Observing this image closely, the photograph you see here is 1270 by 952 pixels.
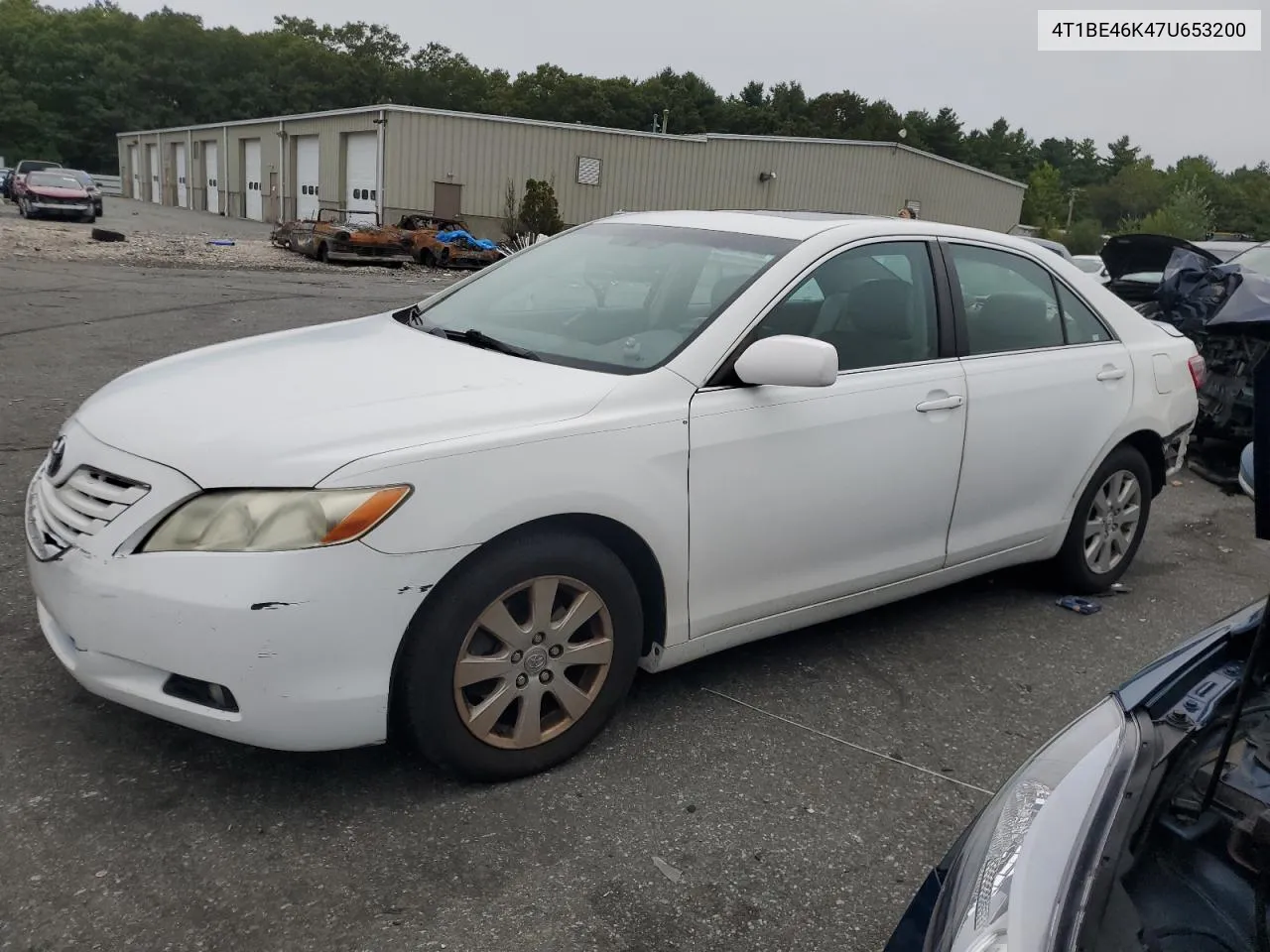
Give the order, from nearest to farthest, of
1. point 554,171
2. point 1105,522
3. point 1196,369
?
point 1105,522
point 1196,369
point 554,171

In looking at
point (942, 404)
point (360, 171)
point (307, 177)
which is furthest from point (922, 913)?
point (307, 177)

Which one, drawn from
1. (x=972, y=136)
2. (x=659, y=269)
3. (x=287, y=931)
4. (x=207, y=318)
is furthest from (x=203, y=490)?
(x=972, y=136)

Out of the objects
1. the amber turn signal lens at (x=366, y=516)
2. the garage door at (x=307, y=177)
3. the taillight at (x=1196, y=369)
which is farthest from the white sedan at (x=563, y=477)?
the garage door at (x=307, y=177)

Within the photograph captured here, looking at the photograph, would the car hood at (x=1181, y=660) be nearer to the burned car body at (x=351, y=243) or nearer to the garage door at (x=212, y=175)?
the burned car body at (x=351, y=243)

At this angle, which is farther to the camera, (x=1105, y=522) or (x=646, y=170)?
(x=646, y=170)

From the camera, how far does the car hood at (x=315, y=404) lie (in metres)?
2.57

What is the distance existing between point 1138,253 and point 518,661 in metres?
8.23

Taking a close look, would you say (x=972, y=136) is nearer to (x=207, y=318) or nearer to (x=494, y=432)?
(x=207, y=318)

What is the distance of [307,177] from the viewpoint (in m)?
42.0

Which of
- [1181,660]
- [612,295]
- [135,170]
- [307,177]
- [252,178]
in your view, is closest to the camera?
[1181,660]

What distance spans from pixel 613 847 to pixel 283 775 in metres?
0.95

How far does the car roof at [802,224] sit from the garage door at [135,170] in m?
71.8

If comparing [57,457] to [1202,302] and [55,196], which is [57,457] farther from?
[55,196]

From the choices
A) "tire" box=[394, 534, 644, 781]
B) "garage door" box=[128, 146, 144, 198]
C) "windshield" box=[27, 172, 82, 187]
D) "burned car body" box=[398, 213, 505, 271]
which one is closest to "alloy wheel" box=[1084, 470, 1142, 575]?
"tire" box=[394, 534, 644, 781]
